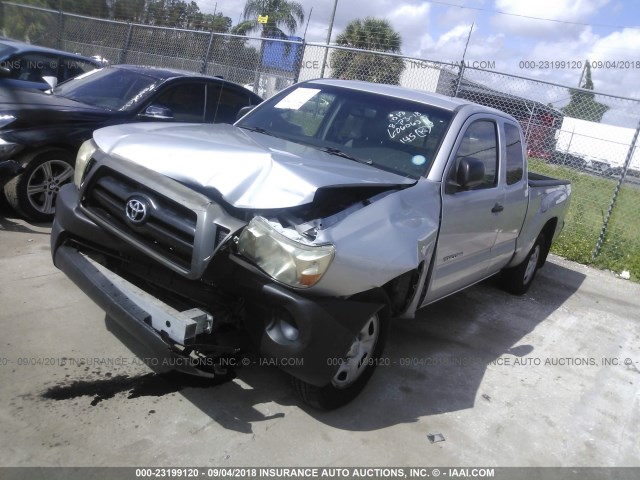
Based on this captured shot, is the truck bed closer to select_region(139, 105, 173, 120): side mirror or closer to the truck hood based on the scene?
the truck hood

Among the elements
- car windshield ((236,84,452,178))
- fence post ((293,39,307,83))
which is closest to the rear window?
car windshield ((236,84,452,178))

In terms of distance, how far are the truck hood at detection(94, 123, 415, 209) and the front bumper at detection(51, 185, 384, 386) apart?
42 cm

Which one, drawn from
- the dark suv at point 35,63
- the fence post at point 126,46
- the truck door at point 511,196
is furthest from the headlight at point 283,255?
the fence post at point 126,46

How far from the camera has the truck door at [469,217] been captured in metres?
3.92

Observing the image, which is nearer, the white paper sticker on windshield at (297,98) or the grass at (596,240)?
the white paper sticker on windshield at (297,98)

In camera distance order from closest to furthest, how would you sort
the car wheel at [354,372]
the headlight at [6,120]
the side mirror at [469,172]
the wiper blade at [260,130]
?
the car wheel at [354,372] < the side mirror at [469,172] < the wiper blade at [260,130] < the headlight at [6,120]

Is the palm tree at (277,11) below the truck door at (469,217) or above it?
above

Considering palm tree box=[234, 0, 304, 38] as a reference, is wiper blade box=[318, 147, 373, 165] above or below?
below

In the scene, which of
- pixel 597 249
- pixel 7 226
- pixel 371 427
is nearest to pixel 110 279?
pixel 371 427

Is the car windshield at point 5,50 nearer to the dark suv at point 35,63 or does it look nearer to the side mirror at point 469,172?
the dark suv at point 35,63

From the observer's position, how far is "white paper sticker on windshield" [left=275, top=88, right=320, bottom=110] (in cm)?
463

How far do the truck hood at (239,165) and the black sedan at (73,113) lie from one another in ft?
6.59

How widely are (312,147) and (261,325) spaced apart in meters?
1.52

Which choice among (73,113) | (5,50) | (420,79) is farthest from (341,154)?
(420,79)
